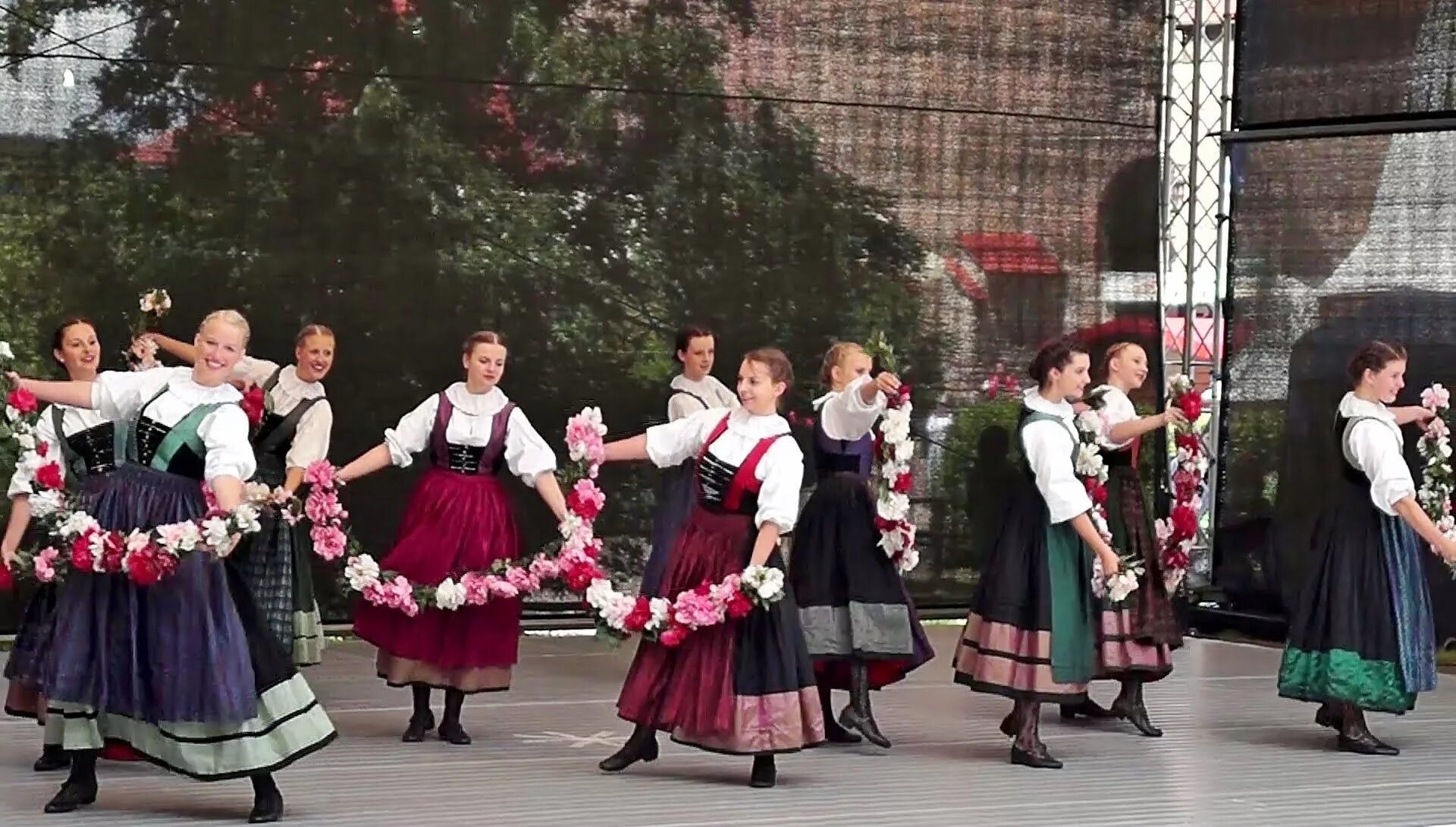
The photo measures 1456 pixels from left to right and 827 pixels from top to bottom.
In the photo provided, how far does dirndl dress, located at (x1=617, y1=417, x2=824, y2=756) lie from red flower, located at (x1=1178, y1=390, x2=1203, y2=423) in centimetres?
196

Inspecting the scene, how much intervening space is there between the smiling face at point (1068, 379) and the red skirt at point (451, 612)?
1.64 metres

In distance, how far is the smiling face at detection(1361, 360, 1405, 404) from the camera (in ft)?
21.1

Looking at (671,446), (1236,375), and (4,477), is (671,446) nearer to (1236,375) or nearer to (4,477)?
(4,477)

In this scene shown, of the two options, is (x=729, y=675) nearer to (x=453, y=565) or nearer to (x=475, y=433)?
(x=453, y=565)

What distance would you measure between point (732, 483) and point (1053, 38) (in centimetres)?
459

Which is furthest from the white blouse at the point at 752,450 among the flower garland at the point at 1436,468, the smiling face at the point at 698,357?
the flower garland at the point at 1436,468

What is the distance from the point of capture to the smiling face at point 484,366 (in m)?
6.42

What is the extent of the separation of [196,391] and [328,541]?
4.67 ft

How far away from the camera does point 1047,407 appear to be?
6.19 m

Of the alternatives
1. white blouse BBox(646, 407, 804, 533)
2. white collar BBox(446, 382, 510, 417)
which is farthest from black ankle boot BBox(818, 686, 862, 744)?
white collar BBox(446, 382, 510, 417)

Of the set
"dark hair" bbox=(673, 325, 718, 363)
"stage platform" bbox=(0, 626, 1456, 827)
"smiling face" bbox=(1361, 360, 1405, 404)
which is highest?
"dark hair" bbox=(673, 325, 718, 363)

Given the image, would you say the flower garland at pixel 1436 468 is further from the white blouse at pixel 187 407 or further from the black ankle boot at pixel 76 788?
the black ankle boot at pixel 76 788

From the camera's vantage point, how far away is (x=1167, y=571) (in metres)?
7.23

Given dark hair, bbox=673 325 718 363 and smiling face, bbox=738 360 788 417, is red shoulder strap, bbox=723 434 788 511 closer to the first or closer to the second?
smiling face, bbox=738 360 788 417
